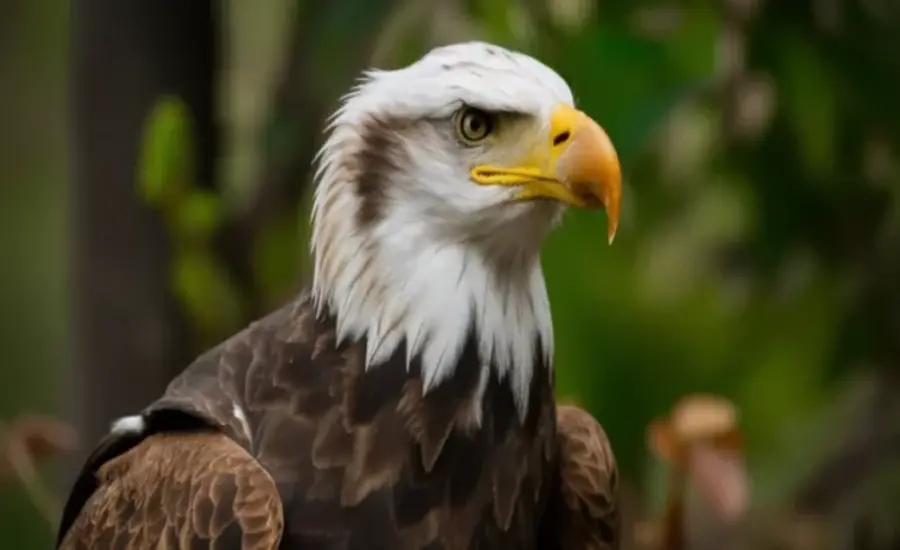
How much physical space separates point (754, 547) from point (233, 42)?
1.09 meters

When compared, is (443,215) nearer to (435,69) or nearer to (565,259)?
(435,69)

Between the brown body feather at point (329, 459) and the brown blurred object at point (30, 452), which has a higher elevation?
the brown body feather at point (329, 459)

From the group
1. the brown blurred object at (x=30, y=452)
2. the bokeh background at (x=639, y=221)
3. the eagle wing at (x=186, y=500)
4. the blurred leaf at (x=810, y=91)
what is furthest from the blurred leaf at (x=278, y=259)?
the eagle wing at (x=186, y=500)

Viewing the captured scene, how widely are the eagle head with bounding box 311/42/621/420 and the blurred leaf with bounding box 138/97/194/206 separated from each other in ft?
1.65

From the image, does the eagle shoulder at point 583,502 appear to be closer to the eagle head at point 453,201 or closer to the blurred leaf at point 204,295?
the eagle head at point 453,201

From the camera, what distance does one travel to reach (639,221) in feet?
5.52

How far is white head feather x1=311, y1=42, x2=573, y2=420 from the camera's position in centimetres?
88

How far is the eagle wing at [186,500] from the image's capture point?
2.82 ft

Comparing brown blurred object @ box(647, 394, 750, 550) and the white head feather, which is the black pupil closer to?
the white head feather

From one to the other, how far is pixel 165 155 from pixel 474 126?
0.63m

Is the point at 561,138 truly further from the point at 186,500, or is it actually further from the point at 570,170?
the point at 186,500

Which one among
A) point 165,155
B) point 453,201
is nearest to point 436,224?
point 453,201

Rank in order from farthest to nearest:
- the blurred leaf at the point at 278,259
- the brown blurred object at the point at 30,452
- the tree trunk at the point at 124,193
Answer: the blurred leaf at the point at 278,259 → the tree trunk at the point at 124,193 → the brown blurred object at the point at 30,452

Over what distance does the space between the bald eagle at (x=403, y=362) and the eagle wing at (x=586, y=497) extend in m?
0.07
